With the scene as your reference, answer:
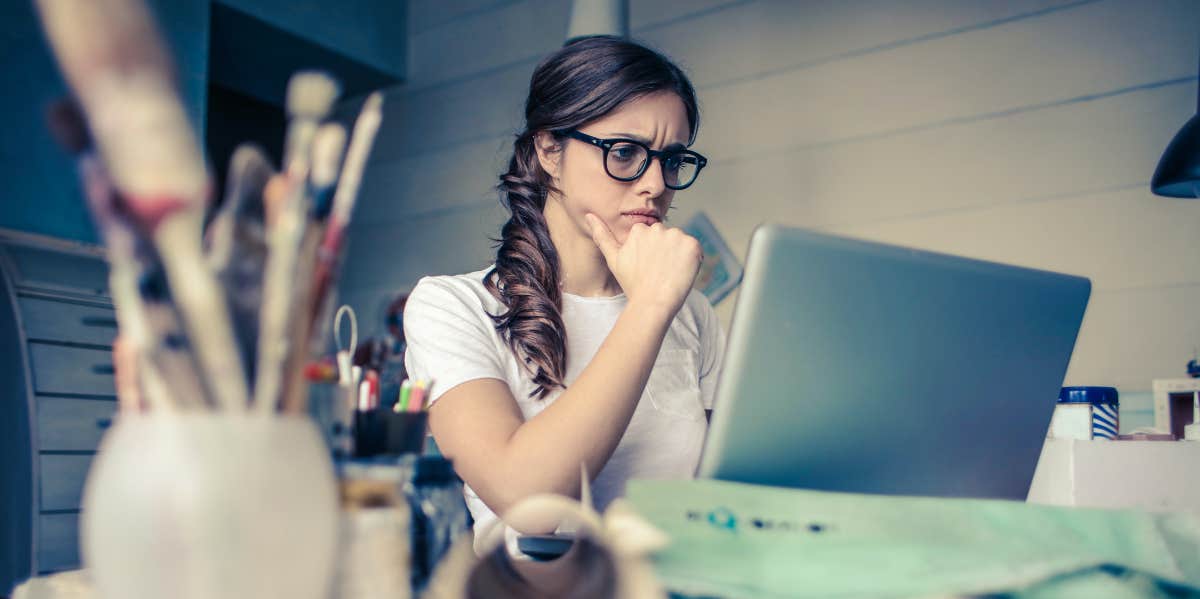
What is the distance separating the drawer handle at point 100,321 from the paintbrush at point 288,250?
1.27m

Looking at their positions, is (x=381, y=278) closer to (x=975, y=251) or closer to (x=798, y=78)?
(x=798, y=78)

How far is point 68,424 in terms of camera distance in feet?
4.61

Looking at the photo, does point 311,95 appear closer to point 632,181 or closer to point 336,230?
point 336,230

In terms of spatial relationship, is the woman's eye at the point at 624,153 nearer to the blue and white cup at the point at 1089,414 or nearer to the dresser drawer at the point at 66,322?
the blue and white cup at the point at 1089,414

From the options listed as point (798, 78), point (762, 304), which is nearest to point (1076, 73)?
point (798, 78)

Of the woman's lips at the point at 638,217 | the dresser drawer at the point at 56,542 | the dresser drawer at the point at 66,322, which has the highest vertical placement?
the woman's lips at the point at 638,217

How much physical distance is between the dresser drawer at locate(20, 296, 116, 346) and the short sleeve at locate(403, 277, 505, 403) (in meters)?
0.64

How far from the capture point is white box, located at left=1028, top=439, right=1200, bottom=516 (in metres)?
1.11

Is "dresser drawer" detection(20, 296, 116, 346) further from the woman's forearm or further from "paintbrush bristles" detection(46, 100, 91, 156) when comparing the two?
"paintbrush bristles" detection(46, 100, 91, 156)

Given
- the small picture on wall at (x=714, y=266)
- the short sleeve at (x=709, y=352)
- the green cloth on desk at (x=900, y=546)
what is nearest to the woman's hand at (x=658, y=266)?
the green cloth on desk at (x=900, y=546)

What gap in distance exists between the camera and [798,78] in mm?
2477

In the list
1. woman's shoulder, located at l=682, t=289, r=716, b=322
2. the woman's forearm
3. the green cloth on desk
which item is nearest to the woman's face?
woman's shoulder, located at l=682, t=289, r=716, b=322

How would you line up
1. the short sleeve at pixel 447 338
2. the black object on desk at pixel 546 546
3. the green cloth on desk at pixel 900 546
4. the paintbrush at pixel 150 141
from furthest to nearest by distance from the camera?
1. the short sleeve at pixel 447 338
2. the black object on desk at pixel 546 546
3. the green cloth on desk at pixel 900 546
4. the paintbrush at pixel 150 141

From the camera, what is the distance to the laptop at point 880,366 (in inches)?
25.4
